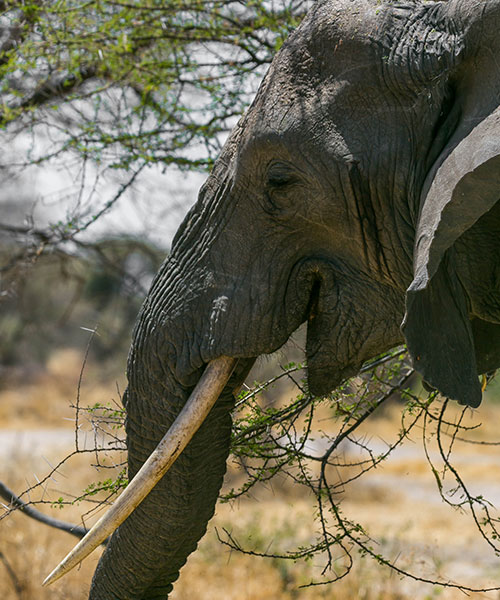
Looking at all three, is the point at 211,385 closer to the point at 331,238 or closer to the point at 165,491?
the point at 165,491

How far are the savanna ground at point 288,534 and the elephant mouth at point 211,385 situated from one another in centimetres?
39

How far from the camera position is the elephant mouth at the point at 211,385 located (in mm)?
1915

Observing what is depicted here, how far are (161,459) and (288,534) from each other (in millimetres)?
4350

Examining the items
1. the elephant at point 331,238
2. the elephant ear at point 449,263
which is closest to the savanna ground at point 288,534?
the elephant at point 331,238

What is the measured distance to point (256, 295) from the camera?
203cm

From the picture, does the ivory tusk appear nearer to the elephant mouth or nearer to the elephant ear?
the elephant mouth

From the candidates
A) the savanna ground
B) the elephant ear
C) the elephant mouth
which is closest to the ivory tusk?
the elephant mouth

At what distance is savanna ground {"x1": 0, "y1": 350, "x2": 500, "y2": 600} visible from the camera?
4.52 metres

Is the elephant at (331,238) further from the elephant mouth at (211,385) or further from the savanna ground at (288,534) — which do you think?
the savanna ground at (288,534)

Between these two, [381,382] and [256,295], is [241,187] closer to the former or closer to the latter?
[256,295]

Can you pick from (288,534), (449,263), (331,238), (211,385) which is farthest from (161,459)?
(288,534)

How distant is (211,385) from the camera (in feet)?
6.74

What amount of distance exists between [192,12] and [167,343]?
2.02 meters

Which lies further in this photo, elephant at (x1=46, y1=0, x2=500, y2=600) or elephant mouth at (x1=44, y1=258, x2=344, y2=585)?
elephant mouth at (x1=44, y1=258, x2=344, y2=585)
